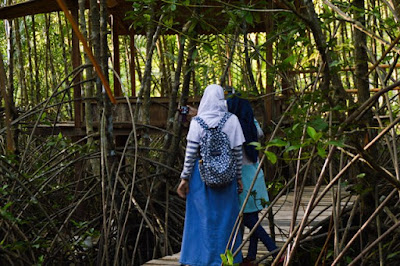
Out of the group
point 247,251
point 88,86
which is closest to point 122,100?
point 88,86

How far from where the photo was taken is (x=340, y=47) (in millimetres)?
4191

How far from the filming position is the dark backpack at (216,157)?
188 inches

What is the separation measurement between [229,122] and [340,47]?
94 cm

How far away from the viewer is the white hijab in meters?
4.82

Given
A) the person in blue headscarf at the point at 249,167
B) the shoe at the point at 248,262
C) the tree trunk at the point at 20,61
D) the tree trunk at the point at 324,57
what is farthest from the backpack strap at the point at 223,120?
the tree trunk at the point at 20,61

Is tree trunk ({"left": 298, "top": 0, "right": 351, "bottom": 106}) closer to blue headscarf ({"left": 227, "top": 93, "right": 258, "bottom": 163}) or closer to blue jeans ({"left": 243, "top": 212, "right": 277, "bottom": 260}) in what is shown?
blue headscarf ({"left": 227, "top": 93, "right": 258, "bottom": 163})

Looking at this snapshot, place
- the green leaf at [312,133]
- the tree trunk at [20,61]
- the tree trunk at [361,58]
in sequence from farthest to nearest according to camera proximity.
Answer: the tree trunk at [20,61]
the tree trunk at [361,58]
the green leaf at [312,133]

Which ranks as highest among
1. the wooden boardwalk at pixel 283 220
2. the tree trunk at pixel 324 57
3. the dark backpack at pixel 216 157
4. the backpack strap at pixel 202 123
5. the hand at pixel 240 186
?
the tree trunk at pixel 324 57

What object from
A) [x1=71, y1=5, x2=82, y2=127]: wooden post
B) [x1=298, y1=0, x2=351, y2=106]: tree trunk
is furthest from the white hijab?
[x1=71, y1=5, x2=82, y2=127]: wooden post

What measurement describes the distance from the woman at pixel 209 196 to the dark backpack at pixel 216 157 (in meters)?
0.04

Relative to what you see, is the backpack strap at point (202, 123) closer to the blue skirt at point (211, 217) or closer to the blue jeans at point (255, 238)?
the blue skirt at point (211, 217)

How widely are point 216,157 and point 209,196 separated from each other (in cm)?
27

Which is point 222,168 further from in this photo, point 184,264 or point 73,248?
point 73,248

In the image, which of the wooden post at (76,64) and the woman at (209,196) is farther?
the wooden post at (76,64)
